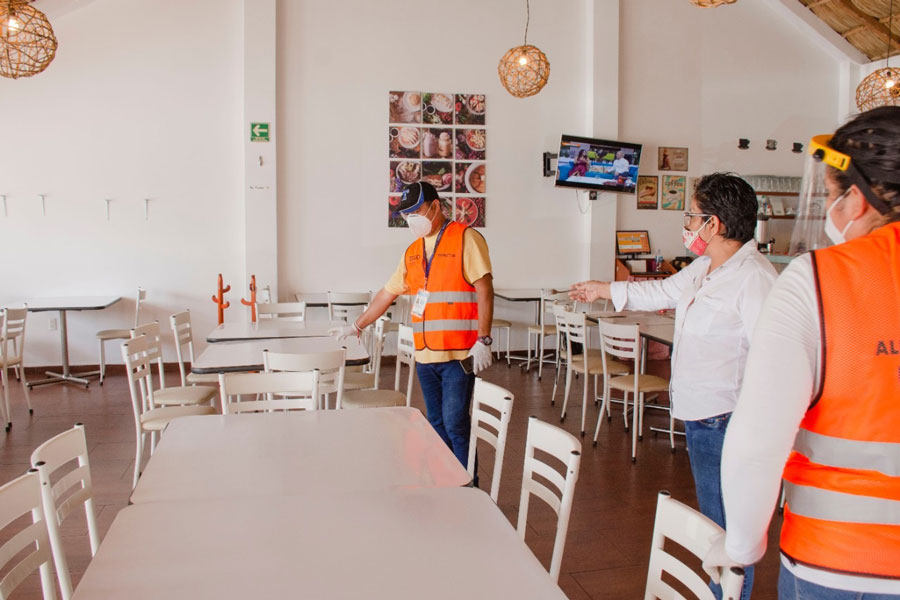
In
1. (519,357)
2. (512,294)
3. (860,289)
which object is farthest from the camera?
(519,357)

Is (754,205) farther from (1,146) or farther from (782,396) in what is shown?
(1,146)

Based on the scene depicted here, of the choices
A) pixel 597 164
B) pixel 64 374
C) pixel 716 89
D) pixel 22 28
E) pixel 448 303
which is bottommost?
pixel 64 374

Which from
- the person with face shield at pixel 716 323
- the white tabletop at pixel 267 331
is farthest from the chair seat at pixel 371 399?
the person with face shield at pixel 716 323

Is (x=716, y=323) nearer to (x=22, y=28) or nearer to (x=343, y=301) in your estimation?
(x=22, y=28)

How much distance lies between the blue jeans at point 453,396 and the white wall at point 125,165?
454cm

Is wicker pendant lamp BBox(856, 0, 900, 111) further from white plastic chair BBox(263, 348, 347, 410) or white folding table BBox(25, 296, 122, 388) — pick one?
white folding table BBox(25, 296, 122, 388)

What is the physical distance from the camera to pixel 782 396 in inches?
45.3

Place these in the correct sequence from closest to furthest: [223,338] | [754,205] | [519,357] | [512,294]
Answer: [754,205] → [223,338] → [512,294] → [519,357]

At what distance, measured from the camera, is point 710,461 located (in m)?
2.24

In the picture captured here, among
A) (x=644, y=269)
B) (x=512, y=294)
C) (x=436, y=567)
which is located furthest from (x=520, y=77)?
(x=436, y=567)

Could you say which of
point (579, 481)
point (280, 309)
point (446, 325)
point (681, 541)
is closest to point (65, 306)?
point (280, 309)

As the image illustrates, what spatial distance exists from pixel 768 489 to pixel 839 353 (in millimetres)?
259

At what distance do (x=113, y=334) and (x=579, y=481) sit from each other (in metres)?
4.73

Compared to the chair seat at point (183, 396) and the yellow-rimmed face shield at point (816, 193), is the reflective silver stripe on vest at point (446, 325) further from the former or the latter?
the yellow-rimmed face shield at point (816, 193)
